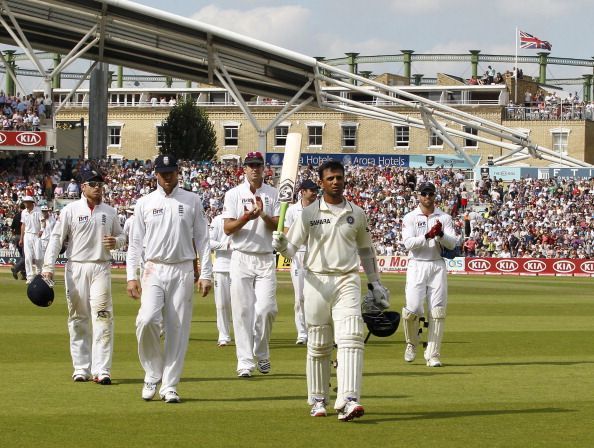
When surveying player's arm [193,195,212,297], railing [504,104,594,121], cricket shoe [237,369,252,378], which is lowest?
cricket shoe [237,369,252,378]

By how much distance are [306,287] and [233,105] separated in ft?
275

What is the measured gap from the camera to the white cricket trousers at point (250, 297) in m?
13.5

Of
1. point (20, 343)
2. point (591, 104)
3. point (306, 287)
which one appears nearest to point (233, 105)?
point (591, 104)

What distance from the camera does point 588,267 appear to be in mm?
47656

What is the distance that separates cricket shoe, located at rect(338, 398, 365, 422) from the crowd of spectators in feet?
126

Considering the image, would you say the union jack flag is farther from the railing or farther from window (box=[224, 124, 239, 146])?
window (box=[224, 124, 239, 146])

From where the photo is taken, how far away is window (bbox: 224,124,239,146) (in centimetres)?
9375

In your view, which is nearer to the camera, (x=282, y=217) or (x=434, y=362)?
(x=282, y=217)

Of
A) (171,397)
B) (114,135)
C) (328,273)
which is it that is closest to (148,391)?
(171,397)

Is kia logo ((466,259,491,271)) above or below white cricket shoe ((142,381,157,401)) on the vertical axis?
below

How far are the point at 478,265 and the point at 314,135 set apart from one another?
44.4 m

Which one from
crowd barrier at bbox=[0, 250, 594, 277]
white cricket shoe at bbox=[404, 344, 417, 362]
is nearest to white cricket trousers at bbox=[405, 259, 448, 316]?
white cricket shoe at bbox=[404, 344, 417, 362]

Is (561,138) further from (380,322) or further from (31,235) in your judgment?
(380,322)

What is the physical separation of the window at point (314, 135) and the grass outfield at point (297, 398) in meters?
71.4
